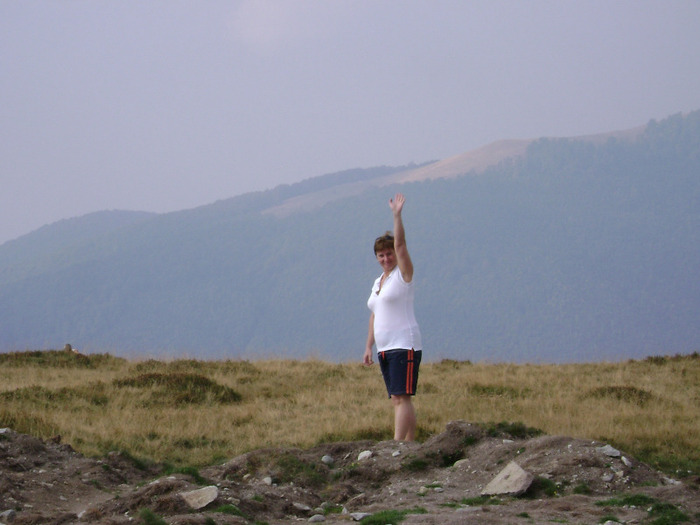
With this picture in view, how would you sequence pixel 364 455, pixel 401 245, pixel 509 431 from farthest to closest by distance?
pixel 509 431
pixel 364 455
pixel 401 245

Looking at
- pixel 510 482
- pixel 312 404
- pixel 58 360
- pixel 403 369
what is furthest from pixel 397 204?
pixel 58 360

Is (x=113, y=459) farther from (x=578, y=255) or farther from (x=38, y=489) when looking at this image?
(x=578, y=255)

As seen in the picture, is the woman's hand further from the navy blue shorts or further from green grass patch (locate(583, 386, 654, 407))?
green grass patch (locate(583, 386, 654, 407))

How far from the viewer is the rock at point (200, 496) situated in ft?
20.3

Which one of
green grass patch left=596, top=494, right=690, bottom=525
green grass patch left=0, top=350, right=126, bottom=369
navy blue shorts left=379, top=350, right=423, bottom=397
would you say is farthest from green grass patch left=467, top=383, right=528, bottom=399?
green grass patch left=0, top=350, right=126, bottom=369

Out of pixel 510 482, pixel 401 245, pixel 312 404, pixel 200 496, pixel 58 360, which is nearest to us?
pixel 200 496

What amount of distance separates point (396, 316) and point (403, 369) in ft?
1.78

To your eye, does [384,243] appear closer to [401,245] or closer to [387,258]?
[387,258]

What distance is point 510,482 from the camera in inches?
265

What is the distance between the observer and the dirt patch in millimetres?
5984

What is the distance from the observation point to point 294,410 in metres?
12.6

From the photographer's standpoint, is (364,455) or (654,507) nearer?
(654,507)

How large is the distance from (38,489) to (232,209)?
13286 cm

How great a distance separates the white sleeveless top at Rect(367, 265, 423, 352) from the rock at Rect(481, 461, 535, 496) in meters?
1.71
